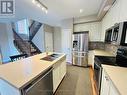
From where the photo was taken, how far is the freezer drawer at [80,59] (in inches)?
167

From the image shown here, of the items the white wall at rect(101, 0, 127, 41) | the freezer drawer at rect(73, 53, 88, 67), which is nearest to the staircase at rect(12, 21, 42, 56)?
the freezer drawer at rect(73, 53, 88, 67)

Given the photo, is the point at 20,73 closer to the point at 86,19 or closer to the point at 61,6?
the point at 61,6

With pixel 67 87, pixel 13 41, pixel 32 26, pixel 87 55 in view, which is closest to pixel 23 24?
pixel 32 26

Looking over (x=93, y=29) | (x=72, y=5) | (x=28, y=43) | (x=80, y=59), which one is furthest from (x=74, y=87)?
(x=28, y=43)

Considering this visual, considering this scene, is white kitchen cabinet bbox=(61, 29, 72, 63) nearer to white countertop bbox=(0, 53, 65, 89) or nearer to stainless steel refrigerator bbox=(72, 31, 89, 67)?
stainless steel refrigerator bbox=(72, 31, 89, 67)

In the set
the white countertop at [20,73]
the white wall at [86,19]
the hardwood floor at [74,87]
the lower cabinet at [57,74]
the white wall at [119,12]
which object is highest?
the white wall at [86,19]

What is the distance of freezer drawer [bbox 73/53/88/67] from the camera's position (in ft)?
13.9

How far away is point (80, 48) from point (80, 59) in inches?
23.4

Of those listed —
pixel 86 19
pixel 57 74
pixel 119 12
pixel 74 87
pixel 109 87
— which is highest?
pixel 86 19

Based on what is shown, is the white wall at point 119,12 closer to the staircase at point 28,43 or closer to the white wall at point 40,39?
the white wall at point 40,39

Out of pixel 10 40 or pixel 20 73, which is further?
pixel 10 40

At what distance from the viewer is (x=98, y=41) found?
14.3 feet

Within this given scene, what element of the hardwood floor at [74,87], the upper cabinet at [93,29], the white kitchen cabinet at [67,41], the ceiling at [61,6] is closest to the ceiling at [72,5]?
the ceiling at [61,6]

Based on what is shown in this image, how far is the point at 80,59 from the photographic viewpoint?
4.34 m
